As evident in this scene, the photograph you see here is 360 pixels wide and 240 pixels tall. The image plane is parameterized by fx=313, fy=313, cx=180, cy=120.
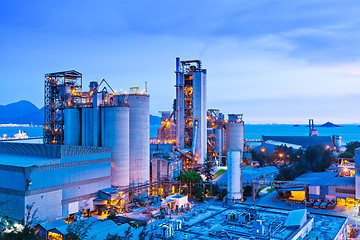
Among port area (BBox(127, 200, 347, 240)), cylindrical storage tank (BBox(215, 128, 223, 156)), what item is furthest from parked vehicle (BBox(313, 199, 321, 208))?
cylindrical storage tank (BBox(215, 128, 223, 156))

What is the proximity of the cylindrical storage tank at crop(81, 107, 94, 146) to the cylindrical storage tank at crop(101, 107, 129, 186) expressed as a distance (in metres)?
2.90

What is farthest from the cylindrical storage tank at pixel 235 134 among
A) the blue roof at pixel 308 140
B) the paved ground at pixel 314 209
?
the blue roof at pixel 308 140

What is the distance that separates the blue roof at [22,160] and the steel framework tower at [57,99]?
14.0m

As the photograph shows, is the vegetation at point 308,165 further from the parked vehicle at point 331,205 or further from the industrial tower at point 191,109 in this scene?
the industrial tower at point 191,109

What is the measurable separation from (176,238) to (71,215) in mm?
21147

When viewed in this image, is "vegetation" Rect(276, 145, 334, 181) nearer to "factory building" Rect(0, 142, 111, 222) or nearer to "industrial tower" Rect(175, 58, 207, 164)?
"industrial tower" Rect(175, 58, 207, 164)

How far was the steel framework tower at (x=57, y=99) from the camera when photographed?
182ft

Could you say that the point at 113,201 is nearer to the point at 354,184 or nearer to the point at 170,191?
the point at 170,191

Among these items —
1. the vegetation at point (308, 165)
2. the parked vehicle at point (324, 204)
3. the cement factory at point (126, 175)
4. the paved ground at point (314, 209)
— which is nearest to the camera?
the cement factory at point (126, 175)

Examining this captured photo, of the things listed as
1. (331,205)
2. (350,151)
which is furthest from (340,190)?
(350,151)

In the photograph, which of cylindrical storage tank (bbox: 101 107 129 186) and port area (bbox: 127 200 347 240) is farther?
cylindrical storage tank (bbox: 101 107 129 186)

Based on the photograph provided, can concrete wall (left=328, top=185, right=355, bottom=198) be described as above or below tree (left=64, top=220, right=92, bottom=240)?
below

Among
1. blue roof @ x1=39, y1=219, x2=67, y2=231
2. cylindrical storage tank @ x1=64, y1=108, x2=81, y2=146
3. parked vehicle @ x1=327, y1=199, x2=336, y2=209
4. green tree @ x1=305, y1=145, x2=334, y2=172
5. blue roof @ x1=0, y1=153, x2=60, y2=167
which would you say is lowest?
parked vehicle @ x1=327, y1=199, x2=336, y2=209

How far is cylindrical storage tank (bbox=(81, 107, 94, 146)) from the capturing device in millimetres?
48094
